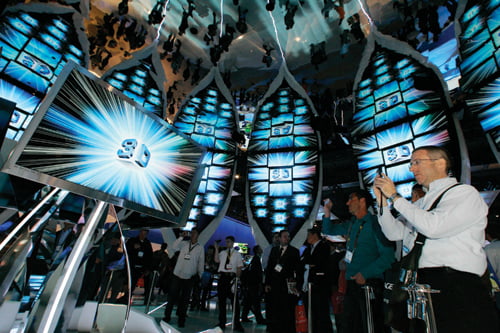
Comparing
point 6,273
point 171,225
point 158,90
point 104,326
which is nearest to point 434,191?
point 171,225

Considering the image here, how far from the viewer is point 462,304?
111cm

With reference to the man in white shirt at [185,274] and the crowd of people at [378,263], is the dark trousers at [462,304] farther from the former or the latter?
the man in white shirt at [185,274]

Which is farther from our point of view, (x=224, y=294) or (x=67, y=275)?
(x=224, y=294)

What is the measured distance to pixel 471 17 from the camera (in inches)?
169

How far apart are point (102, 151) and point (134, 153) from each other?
0.36 ft

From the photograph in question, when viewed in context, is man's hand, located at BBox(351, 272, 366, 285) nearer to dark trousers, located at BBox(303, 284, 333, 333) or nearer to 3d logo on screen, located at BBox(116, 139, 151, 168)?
dark trousers, located at BBox(303, 284, 333, 333)

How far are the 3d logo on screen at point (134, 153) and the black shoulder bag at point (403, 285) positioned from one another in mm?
1276

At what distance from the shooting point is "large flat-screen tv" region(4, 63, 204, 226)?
33.2 inches

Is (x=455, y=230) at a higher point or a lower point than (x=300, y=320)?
higher

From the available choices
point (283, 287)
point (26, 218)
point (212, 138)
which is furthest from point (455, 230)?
point (212, 138)

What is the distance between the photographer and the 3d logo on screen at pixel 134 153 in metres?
1.03

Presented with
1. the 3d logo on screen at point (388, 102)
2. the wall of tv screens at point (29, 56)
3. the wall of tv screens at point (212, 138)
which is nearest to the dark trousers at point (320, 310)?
the wall of tv screens at point (212, 138)

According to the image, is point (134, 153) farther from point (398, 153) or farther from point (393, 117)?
point (393, 117)

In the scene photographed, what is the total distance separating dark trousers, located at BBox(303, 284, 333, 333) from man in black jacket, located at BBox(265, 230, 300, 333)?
0.27 meters
